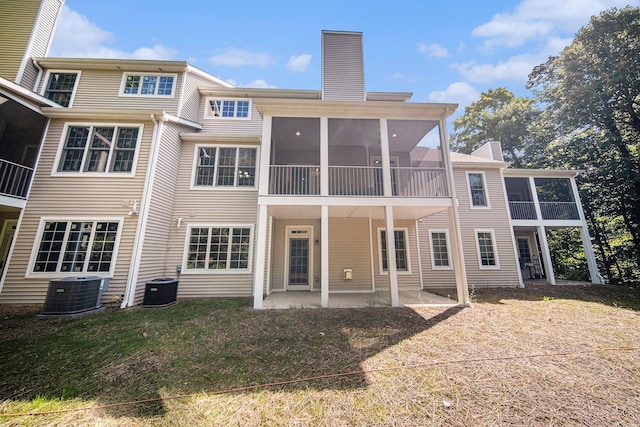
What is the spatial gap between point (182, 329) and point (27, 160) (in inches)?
Answer: 379

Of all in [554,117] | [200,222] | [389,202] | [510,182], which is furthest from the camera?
[554,117]

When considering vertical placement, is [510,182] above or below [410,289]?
Result: above

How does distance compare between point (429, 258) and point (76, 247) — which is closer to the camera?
point (76, 247)

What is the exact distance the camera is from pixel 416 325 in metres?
4.93

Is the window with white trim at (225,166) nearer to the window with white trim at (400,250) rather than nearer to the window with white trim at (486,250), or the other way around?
the window with white trim at (400,250)

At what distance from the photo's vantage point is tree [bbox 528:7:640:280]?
12.0m

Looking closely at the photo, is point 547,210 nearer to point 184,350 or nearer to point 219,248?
point 219,248

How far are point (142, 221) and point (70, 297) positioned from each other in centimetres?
234

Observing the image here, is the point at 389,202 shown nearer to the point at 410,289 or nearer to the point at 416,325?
the point at 416,325

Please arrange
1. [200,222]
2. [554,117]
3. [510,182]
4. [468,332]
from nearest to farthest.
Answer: [468,332] → [200,222] → [510,182] → [554,117]

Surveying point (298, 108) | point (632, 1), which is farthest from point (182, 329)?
point (632, 1)

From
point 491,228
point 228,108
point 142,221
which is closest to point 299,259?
point 142,221

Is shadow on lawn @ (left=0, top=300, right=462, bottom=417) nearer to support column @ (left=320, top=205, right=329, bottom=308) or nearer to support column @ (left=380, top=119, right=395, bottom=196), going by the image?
support column @ (left=320, top=205, right=329, bottom=308)

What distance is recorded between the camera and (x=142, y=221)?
682 centimetres
